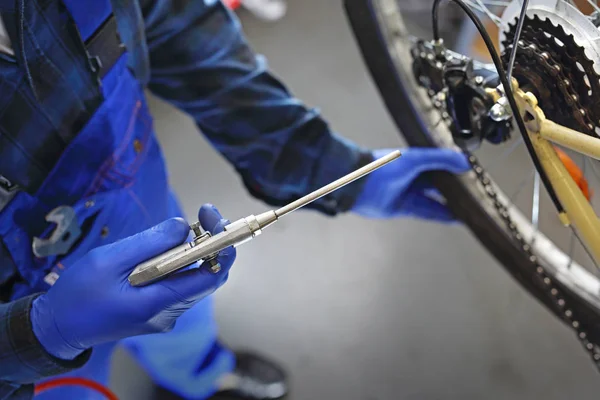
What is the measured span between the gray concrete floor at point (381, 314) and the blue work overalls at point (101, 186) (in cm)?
33

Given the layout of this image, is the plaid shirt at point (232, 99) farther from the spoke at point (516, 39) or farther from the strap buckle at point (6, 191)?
the spoke at point (516, 39)

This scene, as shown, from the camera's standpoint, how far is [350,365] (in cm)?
104

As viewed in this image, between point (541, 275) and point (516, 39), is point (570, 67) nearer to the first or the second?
point (516, 39)

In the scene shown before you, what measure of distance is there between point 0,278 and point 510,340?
83 cm

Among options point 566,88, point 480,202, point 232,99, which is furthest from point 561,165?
point 232,99

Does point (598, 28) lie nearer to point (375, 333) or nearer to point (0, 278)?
point (0, 278)

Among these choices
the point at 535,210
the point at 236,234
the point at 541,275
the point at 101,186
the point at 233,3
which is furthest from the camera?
the point at 233,3

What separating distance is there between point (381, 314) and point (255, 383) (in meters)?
0.27

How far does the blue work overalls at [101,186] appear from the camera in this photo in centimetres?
58

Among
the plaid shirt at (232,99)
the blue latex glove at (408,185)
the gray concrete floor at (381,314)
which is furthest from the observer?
the gray concrete floor at (381,314)

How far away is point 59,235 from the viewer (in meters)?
0.59

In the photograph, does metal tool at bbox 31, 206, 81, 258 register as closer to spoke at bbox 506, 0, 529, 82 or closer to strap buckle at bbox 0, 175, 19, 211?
strap buckle at bbox 0, 175, 19, 211

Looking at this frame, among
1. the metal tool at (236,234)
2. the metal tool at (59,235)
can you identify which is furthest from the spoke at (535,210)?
the metal tool at (59,235)

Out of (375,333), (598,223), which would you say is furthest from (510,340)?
(598,223)
